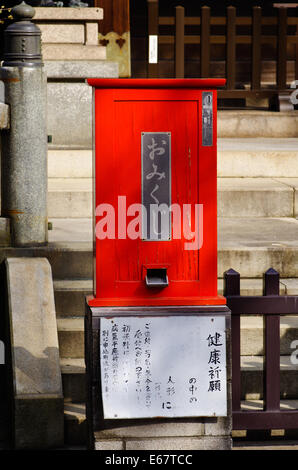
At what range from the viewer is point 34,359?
617 centimetres

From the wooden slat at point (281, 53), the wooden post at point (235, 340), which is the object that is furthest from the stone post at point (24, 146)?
the wooden slat at point (281, 53)

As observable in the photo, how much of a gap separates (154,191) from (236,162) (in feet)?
17.3

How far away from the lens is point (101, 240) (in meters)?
5.20

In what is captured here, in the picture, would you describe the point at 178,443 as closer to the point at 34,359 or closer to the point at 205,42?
the point at 34,359

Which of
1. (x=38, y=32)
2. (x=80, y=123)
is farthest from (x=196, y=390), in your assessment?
(x=80, y=123)

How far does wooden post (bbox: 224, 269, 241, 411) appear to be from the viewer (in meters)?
5.64

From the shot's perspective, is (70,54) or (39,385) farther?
(70,54)

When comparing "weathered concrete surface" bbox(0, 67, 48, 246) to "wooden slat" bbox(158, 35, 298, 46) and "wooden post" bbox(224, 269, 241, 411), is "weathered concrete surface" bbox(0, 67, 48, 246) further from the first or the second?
"wooden slat" bbox(158, 35, 298, 46)

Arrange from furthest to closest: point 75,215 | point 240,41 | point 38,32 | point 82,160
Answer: point 240,41 → point 82,160 → point 75,215 → point 38,32

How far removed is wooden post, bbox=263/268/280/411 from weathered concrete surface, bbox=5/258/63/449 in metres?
1.30

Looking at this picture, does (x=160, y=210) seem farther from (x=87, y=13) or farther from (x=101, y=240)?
(x=87, y=13)

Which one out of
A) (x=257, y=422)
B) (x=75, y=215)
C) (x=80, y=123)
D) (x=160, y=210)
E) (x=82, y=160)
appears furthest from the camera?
(x=80, y=123)

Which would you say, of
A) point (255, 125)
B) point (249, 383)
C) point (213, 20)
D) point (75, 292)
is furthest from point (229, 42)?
point (249, 383)
